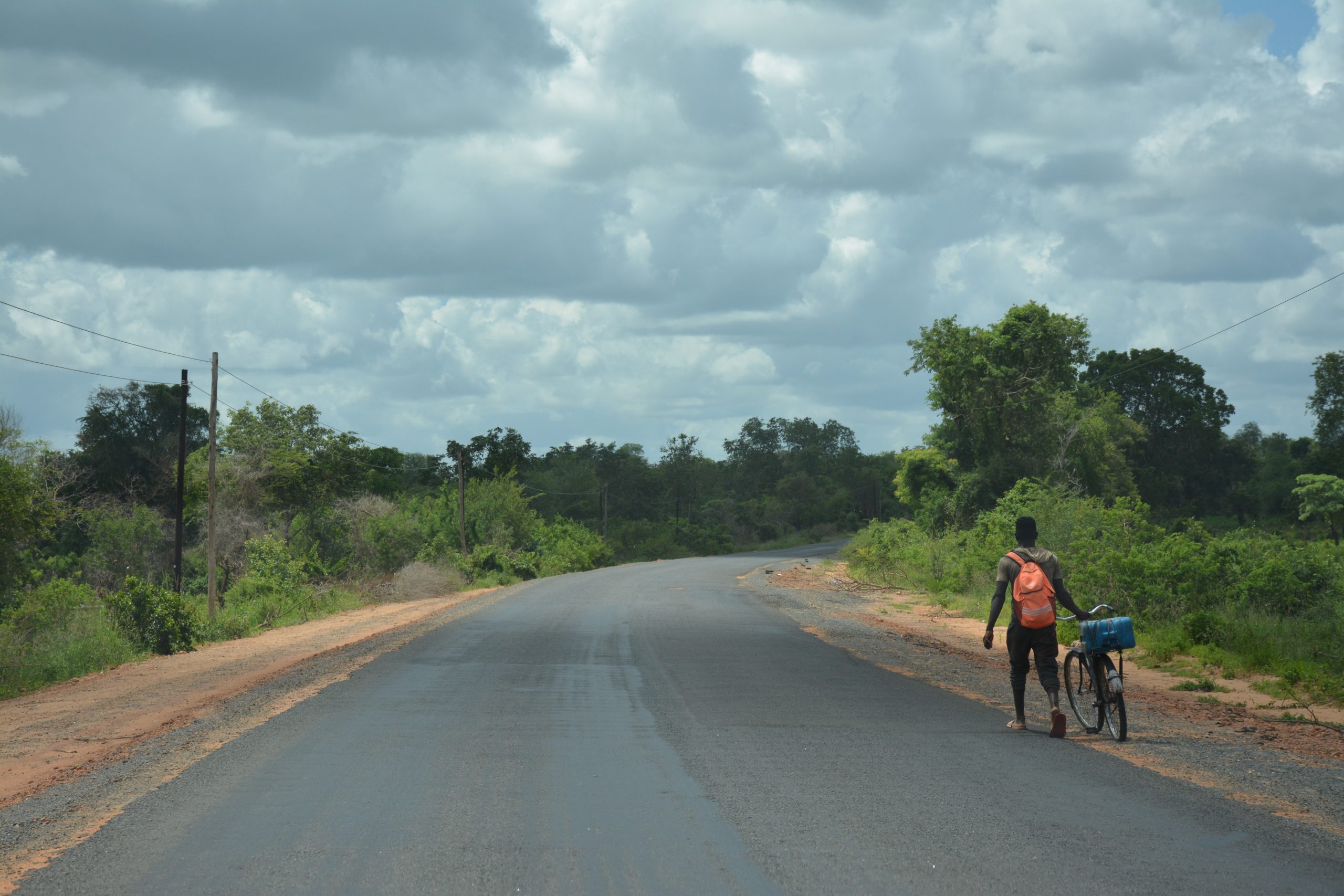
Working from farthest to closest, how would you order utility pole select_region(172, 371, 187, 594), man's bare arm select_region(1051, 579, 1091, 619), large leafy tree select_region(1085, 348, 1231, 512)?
large leafy tree select_region(1085, 348, 1231, 512) → utility pole select_region(172, 371, 187, 594) → man's bare arm select_region(1051, 579, 1091, 619)

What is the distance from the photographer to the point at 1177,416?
84625 mm

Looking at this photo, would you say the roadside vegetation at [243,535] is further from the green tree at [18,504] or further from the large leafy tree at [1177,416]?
the large leafy tree at [1177,416]

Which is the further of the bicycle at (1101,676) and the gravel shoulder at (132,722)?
the bicycle at (1101,676)

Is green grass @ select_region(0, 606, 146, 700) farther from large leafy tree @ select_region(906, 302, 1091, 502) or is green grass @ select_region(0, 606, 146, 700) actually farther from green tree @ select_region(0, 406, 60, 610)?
large leafy tree @ select_region(906, 302, 1091, 502)

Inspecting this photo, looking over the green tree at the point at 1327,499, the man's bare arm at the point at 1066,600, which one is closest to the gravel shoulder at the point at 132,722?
the man's bare arm at the point at 1066,600

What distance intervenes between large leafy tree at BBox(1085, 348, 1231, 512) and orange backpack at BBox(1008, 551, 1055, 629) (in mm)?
78988

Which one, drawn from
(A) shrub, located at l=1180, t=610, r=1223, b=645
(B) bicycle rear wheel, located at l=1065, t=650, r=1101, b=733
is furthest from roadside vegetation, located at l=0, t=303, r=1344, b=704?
(B) bicycle rear wheel, located at l=1065, t=650, r=1101, b=733

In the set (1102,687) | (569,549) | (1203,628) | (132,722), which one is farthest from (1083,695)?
(569,549)

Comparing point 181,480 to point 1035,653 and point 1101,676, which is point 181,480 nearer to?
point 1035,653

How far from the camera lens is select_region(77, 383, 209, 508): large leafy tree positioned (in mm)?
49781

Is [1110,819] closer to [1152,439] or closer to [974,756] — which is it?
[974,756]

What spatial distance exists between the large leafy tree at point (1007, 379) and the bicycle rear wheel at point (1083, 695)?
34.4m

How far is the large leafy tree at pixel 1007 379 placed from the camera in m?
43.9

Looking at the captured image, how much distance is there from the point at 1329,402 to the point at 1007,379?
3811cm
